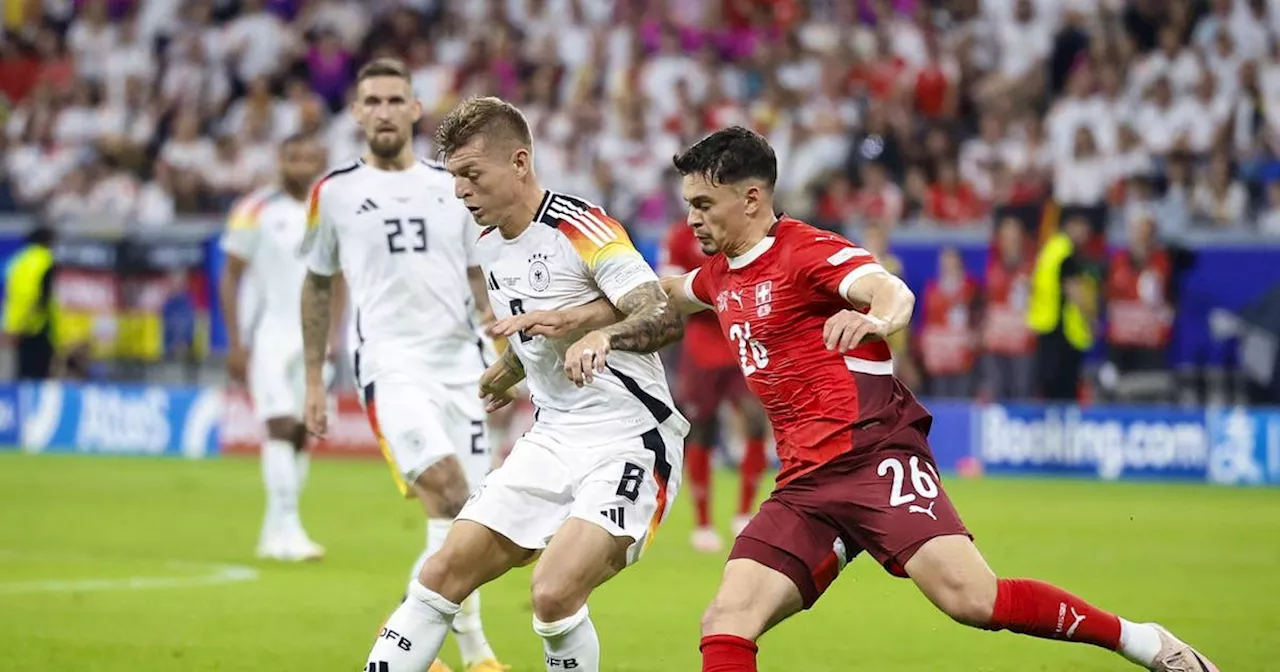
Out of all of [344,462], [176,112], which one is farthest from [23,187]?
[344,462]

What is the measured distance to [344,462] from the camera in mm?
21500

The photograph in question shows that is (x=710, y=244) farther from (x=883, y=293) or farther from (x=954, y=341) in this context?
(x=954, y=341)

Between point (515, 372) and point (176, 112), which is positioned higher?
point (176, 112)

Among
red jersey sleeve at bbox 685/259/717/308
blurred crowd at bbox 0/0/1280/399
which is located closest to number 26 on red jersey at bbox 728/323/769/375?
red jersey sleeve at bbox 685/259/717/308

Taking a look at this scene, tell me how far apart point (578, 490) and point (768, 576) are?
75cm

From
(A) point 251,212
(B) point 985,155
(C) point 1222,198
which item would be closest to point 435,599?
(A) point 251,212

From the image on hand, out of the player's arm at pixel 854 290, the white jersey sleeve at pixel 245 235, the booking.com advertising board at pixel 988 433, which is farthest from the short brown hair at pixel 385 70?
the booking.com advertising board at pixel 988 433

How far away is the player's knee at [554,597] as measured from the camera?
6461 millimetres

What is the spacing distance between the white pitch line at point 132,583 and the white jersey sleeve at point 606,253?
544 centimetres

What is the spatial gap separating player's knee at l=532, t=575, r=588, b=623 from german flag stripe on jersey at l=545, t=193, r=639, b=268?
1.16 meters

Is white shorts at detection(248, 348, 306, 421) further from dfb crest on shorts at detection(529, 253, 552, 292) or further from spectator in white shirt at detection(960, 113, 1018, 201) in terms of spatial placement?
spectator in white shirt at detection(960, 113, 1018, 201)

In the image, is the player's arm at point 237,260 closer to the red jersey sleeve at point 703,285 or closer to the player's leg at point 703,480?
the player's leg at point 703,480

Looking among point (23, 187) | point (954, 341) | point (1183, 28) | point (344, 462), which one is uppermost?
point (1183, 28)

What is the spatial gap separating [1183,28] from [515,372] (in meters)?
16.9
